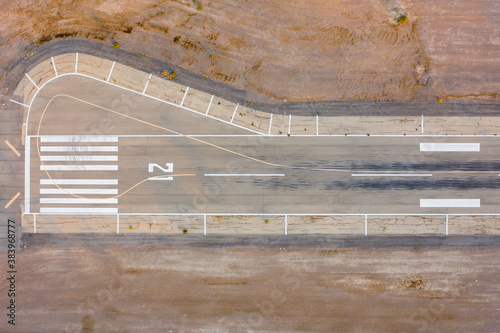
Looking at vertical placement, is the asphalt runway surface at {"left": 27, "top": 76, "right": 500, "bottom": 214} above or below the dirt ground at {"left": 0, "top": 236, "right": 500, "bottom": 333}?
above

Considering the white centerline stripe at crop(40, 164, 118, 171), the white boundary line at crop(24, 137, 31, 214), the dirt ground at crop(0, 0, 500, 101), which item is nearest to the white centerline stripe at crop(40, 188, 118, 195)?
the white boundary line at crop(24, 137, 31, 214)

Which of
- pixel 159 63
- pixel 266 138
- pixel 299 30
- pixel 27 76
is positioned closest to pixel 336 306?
pixel 266 138

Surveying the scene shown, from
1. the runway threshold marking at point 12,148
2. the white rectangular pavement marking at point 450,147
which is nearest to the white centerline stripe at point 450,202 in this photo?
the white rectangular pavement marking at point 450,147

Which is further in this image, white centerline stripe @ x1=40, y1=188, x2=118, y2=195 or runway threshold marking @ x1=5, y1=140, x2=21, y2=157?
runway threshold marking @ x1=5, y1=140, x2=21, y2=157

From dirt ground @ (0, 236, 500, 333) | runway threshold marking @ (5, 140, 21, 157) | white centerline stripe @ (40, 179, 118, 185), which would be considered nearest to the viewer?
dirt ground @ (0, 236, 500, 333)

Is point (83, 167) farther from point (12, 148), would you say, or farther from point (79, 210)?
point (12, 148)

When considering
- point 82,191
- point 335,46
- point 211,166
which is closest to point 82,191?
point 82,191

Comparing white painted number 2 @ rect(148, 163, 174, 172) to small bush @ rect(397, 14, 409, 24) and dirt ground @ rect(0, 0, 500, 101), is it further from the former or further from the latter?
small bush @ rect(397, 14, 409, 24)
